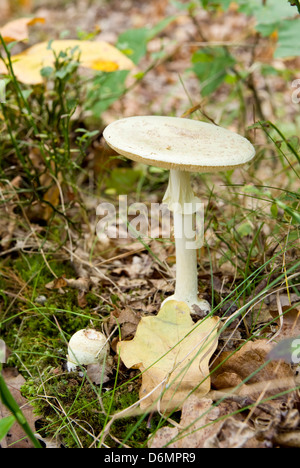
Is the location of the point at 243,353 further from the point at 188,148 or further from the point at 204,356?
the point at 188,148

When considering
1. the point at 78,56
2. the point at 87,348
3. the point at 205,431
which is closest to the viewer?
the point at 205,431

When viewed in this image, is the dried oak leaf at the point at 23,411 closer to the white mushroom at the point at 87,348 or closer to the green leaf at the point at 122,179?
the white mushroom at the point at 87,348

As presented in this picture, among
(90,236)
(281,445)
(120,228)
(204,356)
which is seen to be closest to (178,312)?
(204,356)

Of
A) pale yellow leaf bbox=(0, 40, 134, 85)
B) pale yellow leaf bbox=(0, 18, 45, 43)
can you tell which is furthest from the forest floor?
pale yellow leaf bbox=(0, 18, 45, 43)

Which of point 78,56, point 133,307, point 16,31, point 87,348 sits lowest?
point 133,307

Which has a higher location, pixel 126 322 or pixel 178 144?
pixel 178 144

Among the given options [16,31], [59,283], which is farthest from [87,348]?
[16,31]

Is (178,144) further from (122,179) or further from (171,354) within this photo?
(122,179)

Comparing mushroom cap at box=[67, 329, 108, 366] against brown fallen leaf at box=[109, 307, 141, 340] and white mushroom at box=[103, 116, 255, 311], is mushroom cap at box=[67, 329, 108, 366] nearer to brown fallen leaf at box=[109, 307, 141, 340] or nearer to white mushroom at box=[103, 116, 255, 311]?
brown fallen leaf at box=[109, 307, 141, 340]
